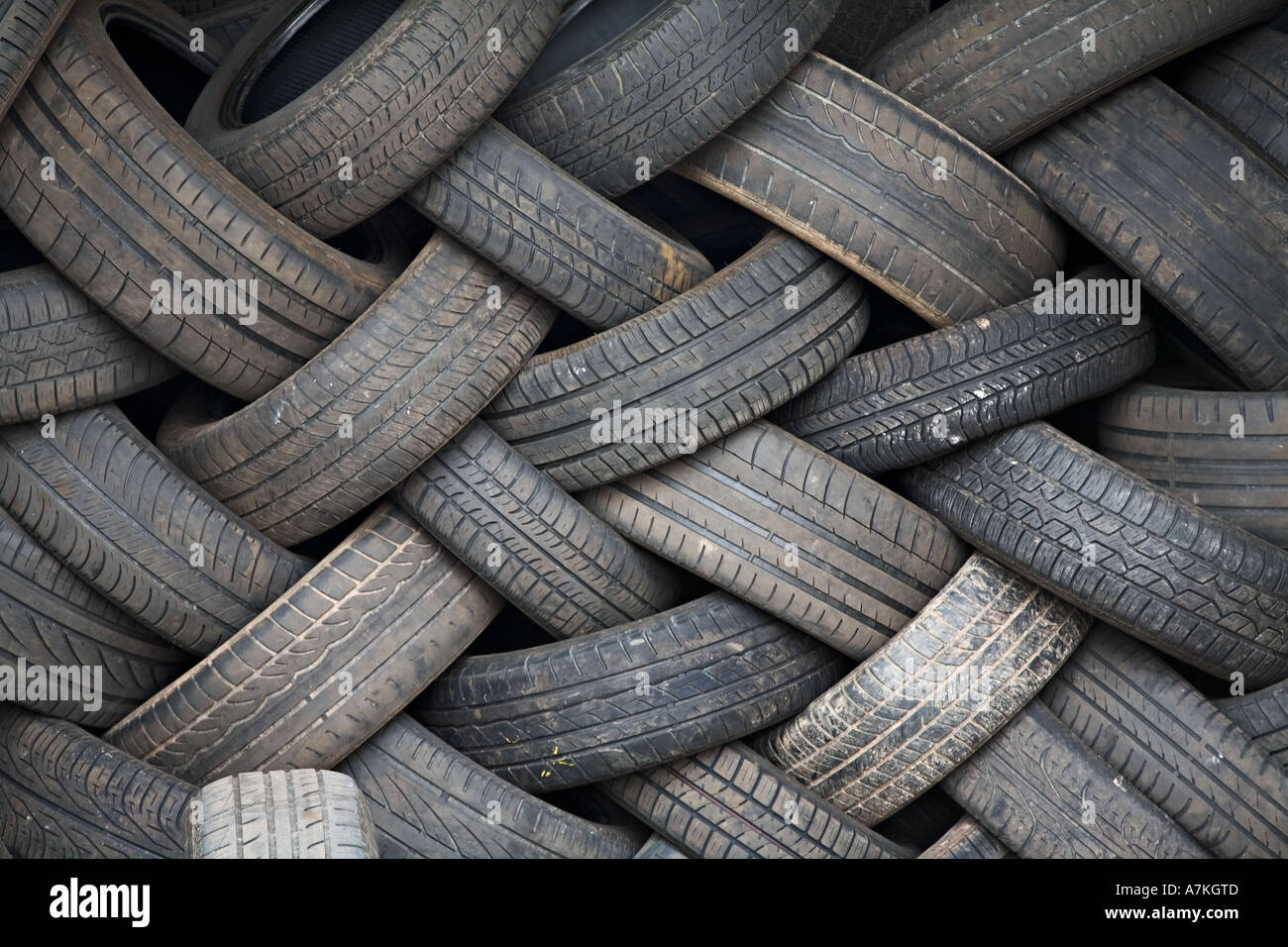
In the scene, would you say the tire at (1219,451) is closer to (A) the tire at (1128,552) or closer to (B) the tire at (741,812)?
(A) the tire at (1128,552)

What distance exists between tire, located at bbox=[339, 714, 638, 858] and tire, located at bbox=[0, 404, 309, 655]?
0.78ft

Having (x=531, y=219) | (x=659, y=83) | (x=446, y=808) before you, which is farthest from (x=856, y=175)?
(x=446, y=808)

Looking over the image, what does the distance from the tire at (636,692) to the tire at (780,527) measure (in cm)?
5

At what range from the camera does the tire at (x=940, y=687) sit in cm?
152

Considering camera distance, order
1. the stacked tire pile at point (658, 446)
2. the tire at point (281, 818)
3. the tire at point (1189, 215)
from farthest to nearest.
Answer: the tire at point (1189, 215), the stacked tire pile at point (658, 446), the tire at point (281, 818)

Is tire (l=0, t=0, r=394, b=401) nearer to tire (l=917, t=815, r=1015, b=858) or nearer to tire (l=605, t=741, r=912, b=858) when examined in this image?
tire (l=605, t=741, r=912, b=858)

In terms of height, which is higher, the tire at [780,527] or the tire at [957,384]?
the tire at [957,384]

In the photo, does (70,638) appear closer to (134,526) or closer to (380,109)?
(134,526)

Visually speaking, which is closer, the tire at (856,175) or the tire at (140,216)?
the tire at (140,216)

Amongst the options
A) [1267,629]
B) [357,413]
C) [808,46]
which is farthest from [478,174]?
[1267,629]

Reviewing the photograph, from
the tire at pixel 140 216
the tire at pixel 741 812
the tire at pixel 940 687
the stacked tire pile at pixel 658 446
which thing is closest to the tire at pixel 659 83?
the stacked tire pile at pixel 658 446

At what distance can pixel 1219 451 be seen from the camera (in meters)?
1.56

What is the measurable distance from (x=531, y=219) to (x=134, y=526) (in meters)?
0.57

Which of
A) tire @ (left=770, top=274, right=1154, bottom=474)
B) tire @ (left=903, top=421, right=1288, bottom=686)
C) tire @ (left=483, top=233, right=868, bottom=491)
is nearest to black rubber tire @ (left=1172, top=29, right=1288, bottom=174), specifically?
tire @ (left=770, top=274, right=1154, bottom=474)
